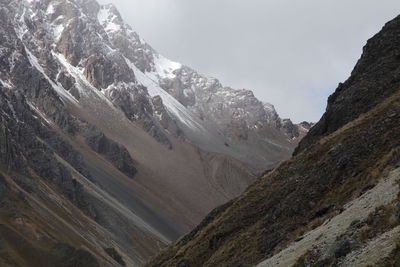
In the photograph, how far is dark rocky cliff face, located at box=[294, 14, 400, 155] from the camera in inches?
2190

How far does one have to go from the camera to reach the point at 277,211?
138 feet

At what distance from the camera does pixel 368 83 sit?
192ft

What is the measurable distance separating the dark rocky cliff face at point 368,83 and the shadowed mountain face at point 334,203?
5.6 inches

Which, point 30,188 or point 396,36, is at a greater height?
point 396,36

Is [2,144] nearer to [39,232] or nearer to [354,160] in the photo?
[39,232]

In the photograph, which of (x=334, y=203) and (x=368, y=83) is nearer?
(x=334, y=203)

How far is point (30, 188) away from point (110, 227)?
3733cm

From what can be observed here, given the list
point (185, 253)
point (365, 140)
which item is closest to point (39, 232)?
point (185, 253)

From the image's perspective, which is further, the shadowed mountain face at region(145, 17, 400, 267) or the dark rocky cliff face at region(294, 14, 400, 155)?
the dark rocky cliff face at region(294, 14, 400, 155)

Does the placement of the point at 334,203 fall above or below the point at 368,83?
below

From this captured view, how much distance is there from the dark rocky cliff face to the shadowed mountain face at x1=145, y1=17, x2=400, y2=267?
0.14m

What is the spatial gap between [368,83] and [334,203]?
25.7 meters

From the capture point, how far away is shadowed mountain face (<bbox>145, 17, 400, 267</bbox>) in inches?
1029

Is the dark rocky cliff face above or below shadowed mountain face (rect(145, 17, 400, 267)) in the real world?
above
